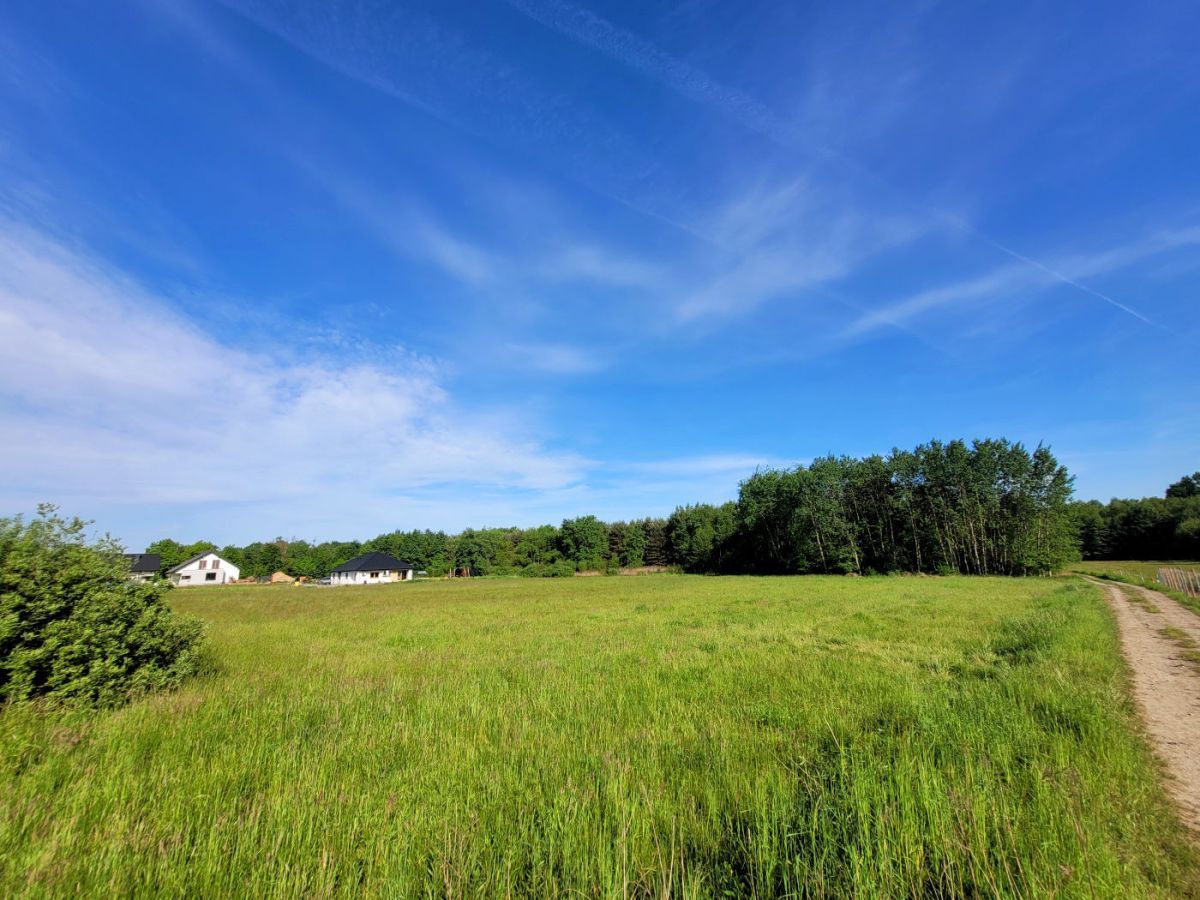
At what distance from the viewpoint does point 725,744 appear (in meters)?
5.48

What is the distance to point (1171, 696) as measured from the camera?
8070mm

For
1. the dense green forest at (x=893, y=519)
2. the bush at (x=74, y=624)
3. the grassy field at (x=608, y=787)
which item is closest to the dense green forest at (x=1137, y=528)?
the dense green forest at (x=893, y=519)

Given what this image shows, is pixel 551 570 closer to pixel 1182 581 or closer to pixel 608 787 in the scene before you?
pixel 1182 581

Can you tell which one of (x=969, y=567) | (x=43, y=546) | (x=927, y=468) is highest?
(x=927, y=468)

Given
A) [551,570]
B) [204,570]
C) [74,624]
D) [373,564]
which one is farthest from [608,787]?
[204,570]

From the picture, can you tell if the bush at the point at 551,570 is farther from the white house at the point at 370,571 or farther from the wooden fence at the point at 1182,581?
the wooden fence at the point at 1182,581

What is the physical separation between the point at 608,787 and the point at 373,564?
10805 cm

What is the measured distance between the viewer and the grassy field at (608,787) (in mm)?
3168

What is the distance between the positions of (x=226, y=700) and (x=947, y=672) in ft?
41.5

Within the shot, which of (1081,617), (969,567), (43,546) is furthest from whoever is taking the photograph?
(969,567)

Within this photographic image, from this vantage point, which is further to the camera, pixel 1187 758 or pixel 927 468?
pixel 927 468

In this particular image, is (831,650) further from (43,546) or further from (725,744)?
(43,546)

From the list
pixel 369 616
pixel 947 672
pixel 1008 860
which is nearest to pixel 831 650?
pixel 947 672

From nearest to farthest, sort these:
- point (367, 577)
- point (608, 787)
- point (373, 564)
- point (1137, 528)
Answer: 1. point (608, 787)
2. point (1137, 528)
3. point (367, 577)
4. point (373, 564)
